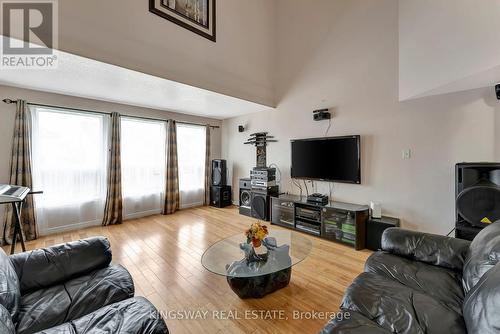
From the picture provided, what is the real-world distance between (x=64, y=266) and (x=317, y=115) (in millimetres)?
3613

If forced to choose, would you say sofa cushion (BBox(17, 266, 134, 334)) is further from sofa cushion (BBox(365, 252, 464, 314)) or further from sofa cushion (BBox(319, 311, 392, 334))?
sofa cushion (BBox(365, 252, 464, 314))

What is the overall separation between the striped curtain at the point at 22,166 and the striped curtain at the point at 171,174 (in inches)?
80.4

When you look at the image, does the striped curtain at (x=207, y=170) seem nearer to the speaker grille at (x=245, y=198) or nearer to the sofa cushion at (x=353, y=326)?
the speaker grille at (x=245, y=198)

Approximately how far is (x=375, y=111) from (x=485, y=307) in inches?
107

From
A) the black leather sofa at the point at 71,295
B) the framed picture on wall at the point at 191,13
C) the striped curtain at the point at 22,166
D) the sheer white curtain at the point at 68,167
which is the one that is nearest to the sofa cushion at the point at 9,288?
the black leather sofa at the point at 71,295

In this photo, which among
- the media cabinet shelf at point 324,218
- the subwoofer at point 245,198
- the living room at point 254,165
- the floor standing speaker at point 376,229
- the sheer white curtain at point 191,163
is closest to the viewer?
the living room at point 254,165

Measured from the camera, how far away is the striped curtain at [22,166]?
10.3ft

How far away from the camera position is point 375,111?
3113 mm

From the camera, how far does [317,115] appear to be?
12.1 ft

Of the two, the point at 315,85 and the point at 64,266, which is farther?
the point at 315,85

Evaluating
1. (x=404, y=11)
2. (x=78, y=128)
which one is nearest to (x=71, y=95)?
(x=78, y=128)

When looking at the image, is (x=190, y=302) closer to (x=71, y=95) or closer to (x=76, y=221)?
(x=76, y=221)

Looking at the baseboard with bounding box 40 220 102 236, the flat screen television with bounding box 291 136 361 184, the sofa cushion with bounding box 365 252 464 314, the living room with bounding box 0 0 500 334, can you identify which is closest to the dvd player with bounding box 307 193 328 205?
the living room with bounding box 0 0 500 334

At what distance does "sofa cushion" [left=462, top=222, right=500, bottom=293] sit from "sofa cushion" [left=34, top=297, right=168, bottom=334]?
1.73m
